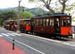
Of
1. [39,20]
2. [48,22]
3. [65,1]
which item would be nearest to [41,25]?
[39,20]

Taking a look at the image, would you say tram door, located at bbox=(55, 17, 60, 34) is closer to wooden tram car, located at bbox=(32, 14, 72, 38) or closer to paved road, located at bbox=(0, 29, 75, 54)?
wooden tram car, located at bbox=(32, 14, 72, 38)

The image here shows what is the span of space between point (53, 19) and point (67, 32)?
8.89 feet

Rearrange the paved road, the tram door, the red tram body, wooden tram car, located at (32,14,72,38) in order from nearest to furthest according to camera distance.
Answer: the paved road → wooden tram car, located at (32,14,72,38) → the tram door → the red tram body

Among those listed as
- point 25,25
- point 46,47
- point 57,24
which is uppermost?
point 57,24

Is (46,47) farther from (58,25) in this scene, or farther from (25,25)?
(25,25)

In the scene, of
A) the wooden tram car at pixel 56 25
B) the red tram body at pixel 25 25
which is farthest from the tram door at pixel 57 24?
the red tram body at pixel 25 25

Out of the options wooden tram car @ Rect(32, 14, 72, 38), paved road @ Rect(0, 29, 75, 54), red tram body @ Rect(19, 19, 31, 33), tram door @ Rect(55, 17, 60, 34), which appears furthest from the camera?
red tram body @ Rect(19, 19, 31, 33)

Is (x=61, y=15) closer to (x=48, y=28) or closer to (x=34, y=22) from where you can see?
(x=48, y=28)

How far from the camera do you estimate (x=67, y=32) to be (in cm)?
2092

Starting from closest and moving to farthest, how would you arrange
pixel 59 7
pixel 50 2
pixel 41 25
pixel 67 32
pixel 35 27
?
1. pixel 67 32
2. pixel 41 25
3. pixel 35 27
4. pixel 50 2
5. pixel 59 7

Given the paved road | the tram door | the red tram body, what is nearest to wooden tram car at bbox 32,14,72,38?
the tram door

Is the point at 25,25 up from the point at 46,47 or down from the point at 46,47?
up

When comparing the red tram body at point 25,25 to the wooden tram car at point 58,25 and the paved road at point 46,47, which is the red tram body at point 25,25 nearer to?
the wooden tram car at point 58,25

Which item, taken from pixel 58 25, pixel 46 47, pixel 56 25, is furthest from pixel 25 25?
pixel 46 47
